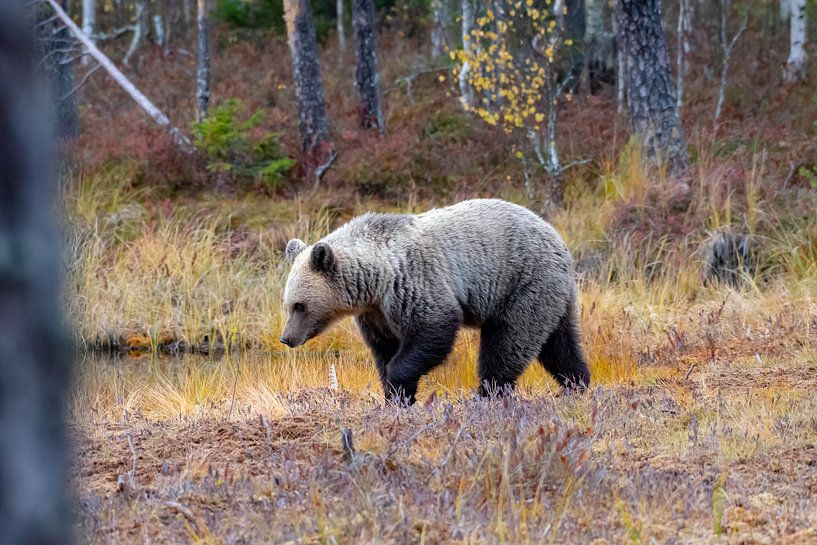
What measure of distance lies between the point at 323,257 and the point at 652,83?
7028 millimetres

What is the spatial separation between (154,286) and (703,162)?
273 inches

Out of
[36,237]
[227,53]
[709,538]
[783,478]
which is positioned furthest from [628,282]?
[227,53]

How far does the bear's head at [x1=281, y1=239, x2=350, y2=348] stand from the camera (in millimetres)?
7039

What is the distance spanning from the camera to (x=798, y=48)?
1912 cm

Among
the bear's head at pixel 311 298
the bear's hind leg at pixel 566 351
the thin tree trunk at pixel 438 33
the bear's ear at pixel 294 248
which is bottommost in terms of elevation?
the bear's hind leg at pixel 566 351

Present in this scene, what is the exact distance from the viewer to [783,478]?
4.38 meters

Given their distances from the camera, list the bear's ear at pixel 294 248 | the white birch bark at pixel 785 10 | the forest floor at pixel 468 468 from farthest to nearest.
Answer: the white birch bark at pixel 785 10, the bear's ear at pixel 294 248, the forest floor at pixel 468 468

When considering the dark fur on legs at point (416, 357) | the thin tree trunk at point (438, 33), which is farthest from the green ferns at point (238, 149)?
the dark fur on legs at point (416, 357)

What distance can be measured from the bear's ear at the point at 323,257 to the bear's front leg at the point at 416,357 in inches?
29.4

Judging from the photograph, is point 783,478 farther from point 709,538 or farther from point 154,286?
point 154,286

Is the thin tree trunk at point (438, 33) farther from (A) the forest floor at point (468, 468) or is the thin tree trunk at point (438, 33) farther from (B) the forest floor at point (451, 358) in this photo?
(A) the forest floor at point (468, 468)

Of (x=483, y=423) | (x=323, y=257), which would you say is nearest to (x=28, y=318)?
(x=483, y=423)

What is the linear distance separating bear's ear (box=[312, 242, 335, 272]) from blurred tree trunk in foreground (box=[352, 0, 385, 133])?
10.9 m

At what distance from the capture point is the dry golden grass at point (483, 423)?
3.72m
